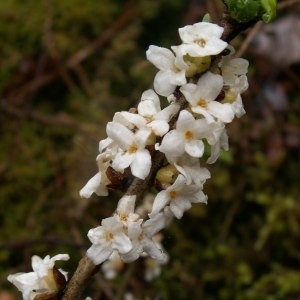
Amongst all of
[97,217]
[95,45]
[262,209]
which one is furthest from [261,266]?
[95,45]

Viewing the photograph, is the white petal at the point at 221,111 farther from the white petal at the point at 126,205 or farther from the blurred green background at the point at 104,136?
the blurred green background at the point at 104,136

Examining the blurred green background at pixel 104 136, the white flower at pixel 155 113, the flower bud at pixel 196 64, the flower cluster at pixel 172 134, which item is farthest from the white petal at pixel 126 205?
the blurred green background at pixel 104 136

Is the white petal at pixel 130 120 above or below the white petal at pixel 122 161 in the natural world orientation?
above

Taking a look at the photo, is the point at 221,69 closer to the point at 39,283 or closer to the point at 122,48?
the point at 39,283

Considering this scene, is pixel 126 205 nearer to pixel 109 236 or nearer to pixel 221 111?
pixel 109 236

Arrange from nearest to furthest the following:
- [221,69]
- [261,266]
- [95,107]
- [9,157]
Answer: [221,69] → [261,266] → [9,157] → [95,107]

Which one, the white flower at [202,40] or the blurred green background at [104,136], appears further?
the blurred green background at [104,136]
